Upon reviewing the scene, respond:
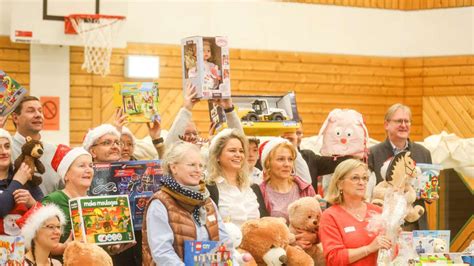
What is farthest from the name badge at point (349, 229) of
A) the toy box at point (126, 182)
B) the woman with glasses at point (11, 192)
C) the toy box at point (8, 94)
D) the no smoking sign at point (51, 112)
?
the no smoking sign at point (51, 112)

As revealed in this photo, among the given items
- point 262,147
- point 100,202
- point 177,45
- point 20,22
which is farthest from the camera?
point 177,45

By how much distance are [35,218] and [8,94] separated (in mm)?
1343

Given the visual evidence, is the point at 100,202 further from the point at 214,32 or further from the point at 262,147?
the point at 214,32

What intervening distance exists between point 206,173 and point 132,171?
424 mm

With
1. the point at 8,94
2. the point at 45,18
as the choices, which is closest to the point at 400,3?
the point at 45,18

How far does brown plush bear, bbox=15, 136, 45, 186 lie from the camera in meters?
5.10

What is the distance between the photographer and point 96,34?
9.93 metres

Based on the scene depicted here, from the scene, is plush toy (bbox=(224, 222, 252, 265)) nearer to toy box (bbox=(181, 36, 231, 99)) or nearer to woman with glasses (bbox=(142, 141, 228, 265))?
woman with glasses (bbox=(142, 141, 228, 265))

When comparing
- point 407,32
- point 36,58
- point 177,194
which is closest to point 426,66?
point 407,32

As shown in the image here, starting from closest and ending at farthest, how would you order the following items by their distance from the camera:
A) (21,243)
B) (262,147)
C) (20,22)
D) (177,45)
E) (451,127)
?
(21,243) < (262,147) < (20,22) < (177,45) < (451,127)

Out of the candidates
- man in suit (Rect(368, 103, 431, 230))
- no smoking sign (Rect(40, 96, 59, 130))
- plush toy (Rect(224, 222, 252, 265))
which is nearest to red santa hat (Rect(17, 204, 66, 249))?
plush toy (Rect(224, 222, 252, 265))

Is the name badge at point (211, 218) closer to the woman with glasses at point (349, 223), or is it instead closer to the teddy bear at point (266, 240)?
the teddy bear at point (266, 240)

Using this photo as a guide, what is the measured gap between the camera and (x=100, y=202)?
4.80 m

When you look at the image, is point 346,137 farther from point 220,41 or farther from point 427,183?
point 220,41
